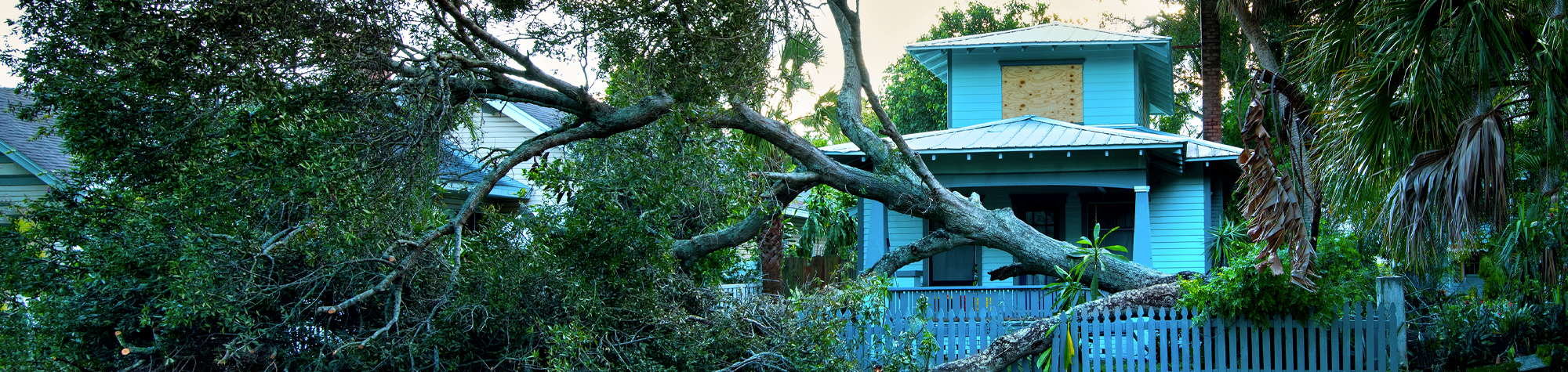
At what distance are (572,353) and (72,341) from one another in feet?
11.6

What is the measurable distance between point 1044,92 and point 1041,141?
310cm

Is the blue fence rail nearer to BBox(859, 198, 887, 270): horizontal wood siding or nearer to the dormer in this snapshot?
→ BBox(859, 198, 887, 270): horizontal wood siding

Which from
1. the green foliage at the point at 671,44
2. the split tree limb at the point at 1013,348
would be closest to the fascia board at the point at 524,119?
the green foliage at the point at 671,44

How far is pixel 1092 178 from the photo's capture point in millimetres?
12375

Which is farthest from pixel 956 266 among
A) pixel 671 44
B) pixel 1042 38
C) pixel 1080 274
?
pixel 671 44

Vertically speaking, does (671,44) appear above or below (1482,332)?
above

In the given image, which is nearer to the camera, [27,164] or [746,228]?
[746,228]

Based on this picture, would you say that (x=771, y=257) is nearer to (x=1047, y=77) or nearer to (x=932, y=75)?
(x=1047, y=77)

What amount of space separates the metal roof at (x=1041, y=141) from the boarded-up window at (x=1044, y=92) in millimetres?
655

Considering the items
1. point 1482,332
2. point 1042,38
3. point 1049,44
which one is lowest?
point 1482,332

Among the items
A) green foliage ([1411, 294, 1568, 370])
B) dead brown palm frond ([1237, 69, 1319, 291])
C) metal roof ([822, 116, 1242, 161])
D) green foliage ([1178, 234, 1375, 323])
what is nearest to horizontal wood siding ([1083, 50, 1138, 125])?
metal roof ([822, 116, 1242, 161])

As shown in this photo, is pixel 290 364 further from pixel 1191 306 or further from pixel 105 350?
pixel 1191 306

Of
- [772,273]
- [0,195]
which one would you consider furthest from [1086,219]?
[0,195]

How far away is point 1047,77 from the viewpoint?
15.3m
